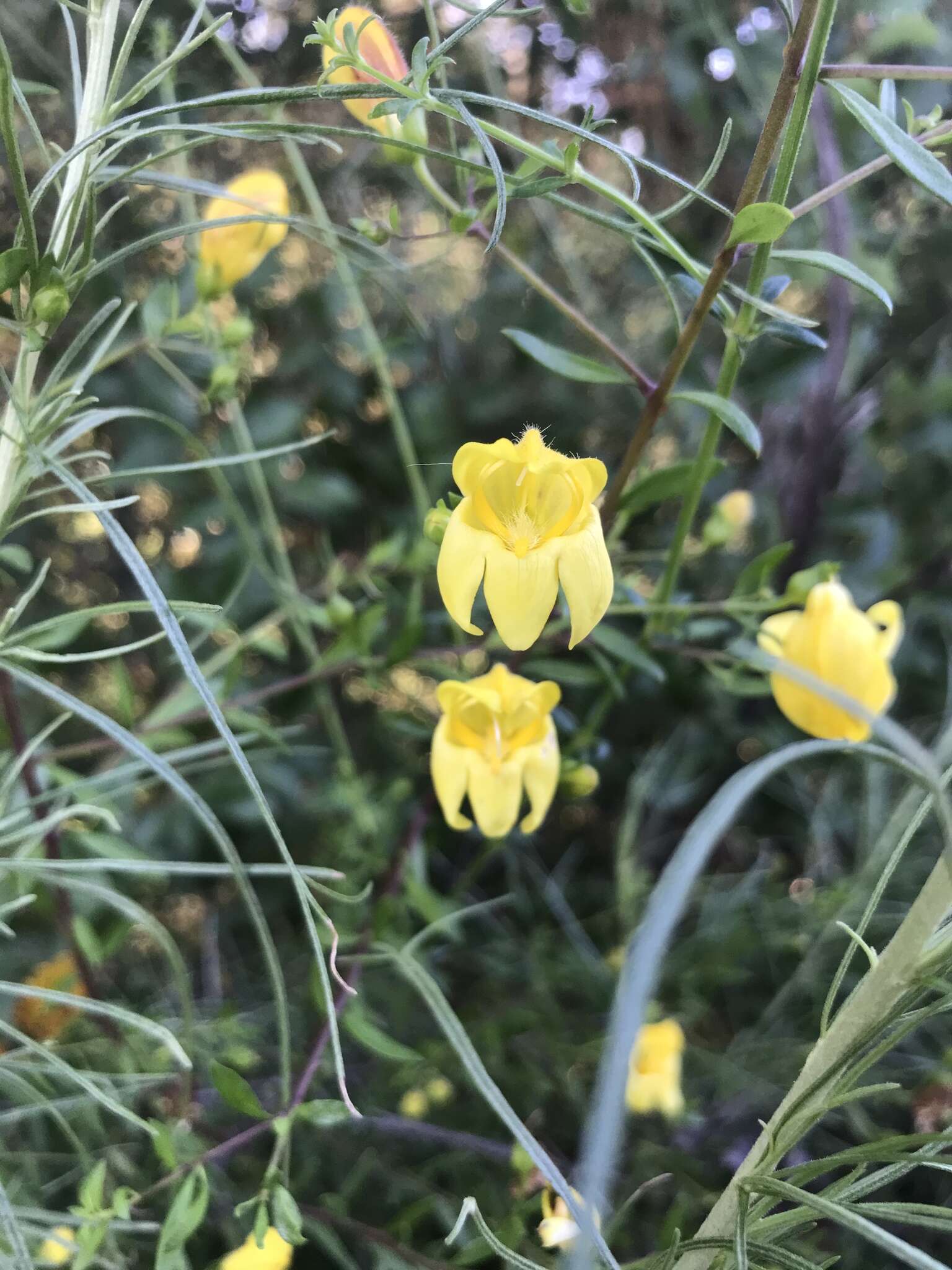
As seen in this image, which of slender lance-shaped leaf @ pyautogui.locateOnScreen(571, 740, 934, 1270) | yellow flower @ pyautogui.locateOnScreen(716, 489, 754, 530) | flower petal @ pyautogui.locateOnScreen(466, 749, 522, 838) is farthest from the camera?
yellow flower @ pyautogui.locateOnScreen(716, 489, 754, 530)

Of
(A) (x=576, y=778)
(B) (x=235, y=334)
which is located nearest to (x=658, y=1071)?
(A) (x=576, y=778)

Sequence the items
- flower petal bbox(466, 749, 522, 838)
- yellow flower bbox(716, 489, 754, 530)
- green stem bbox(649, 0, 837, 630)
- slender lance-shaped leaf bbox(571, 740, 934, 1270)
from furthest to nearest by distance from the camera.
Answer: yellow flower bbox(716, 489, 754, 530), flower petal bbox(466, 749, 522, 838), green stem bbox(649, 0, 837, 630), slender lance-shaped leaf bbox(571, 740, 934, 1270)

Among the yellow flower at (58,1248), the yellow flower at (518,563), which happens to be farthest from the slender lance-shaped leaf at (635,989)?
the yellow flower at (58,1248)

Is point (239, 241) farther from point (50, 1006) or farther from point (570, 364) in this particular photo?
point (50, 1006)

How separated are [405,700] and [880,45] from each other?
51 cm

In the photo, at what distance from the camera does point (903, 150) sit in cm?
23

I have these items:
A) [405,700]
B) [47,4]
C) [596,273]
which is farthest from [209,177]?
[405,700]

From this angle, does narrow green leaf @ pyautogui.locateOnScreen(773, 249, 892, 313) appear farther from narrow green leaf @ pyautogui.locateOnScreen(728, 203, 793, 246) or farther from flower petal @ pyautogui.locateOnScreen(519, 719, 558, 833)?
flower petal @ pyautogui.locateOnScreen(519, 719, 558, 833)

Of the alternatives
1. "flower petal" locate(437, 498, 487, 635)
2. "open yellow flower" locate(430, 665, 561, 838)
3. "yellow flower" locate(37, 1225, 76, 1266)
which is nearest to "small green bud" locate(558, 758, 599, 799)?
"open yellow flower" locate(430, 665, 561, 838)

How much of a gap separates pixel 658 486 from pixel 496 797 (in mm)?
132

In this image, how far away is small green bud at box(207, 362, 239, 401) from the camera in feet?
1.28

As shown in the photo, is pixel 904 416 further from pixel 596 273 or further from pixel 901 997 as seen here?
pixel 901 997

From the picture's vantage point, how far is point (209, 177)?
2.30 feet

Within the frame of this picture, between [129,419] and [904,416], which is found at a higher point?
[129,419]
